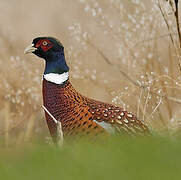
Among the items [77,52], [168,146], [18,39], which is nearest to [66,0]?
[18,39]

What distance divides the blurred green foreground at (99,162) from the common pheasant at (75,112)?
1.77m

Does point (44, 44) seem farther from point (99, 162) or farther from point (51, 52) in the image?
point (99, 162)

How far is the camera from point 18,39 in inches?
394

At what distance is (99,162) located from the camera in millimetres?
2654

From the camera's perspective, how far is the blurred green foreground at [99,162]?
8.21ft

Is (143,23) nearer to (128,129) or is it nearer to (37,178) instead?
(128,129)

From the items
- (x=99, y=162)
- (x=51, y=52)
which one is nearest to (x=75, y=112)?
(x=51, y=52)

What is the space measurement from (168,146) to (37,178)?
82 cm

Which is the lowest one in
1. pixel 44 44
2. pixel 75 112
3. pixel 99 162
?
pixel 75 112

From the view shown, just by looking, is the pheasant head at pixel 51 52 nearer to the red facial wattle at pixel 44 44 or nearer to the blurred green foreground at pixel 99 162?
the red facial wattle at pixel 44 44

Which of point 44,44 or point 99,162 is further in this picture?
point 44,44

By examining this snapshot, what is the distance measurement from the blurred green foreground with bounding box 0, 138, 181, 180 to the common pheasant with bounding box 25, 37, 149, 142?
69.8 inches

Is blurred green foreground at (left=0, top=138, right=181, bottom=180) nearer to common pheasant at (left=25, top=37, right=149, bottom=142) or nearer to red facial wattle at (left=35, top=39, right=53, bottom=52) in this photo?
common pheasant at (left=25, top=37, right=149, bottom=142)

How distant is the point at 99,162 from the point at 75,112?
92.9 inches
